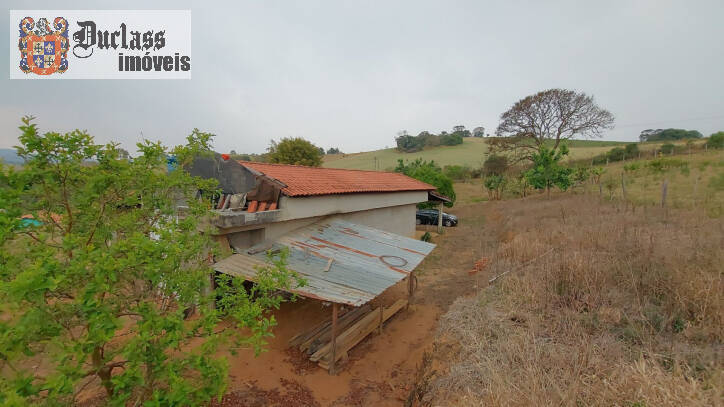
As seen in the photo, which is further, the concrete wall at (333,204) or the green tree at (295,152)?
the green tree at (295,152)

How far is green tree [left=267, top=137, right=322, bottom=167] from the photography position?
34.4m

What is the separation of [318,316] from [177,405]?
20.2ft

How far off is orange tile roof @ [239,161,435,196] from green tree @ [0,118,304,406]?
16.0ft

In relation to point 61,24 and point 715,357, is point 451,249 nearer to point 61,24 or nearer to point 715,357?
point 715,357

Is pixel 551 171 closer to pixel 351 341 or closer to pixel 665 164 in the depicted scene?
pixel 665 164

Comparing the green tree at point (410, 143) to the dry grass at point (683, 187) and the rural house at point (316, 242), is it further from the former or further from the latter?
the rural house at point (316, 242)

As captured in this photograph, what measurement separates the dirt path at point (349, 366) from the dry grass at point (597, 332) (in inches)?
44.9

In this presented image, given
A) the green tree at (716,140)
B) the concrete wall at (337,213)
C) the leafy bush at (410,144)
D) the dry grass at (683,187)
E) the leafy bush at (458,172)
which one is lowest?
the concrete wall at (337,213)

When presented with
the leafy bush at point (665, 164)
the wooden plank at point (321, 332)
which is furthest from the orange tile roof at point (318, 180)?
the leafy bush at point (665, 164)

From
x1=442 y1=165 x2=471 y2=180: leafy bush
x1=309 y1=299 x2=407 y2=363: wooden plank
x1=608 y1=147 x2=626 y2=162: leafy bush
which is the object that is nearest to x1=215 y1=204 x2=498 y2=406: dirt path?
x1=309 y1=299 x2=407 y2=363: wooden plank

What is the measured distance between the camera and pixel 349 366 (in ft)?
21.2

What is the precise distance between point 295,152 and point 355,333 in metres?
29.8

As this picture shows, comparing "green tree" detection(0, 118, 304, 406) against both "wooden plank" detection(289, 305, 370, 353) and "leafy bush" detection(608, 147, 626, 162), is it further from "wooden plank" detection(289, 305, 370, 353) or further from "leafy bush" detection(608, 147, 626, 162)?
"leafy bush" detection(608, 147, 626, 162)

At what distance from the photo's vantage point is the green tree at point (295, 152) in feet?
113
